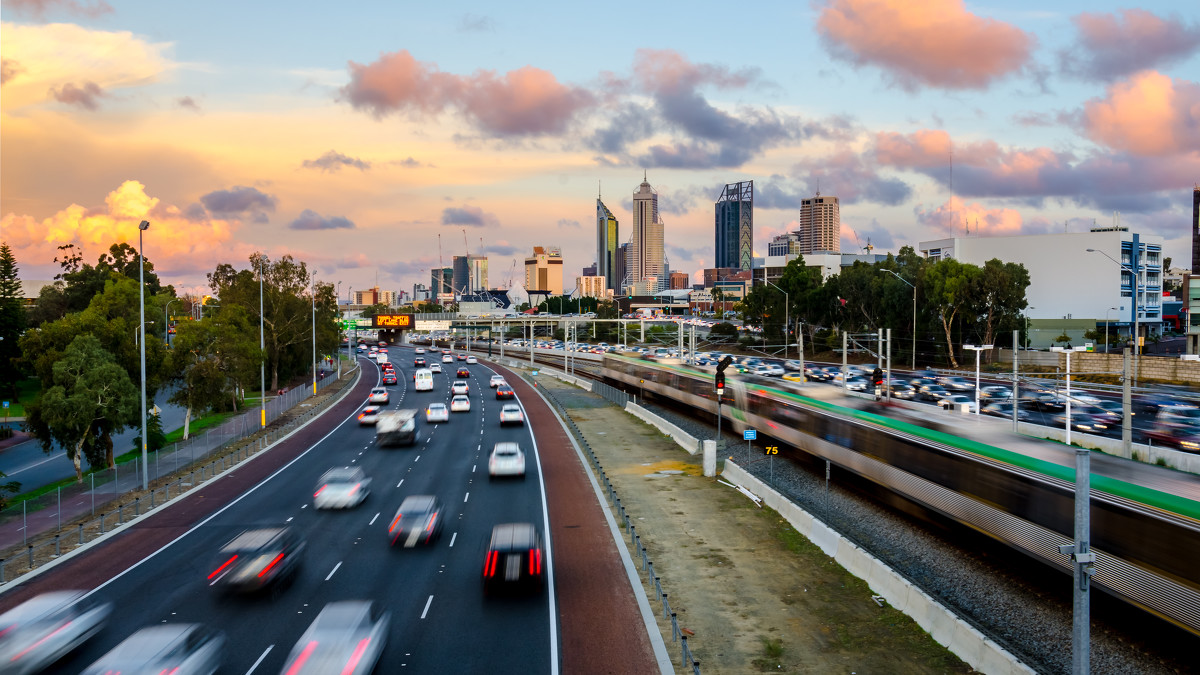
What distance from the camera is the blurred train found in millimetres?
16492

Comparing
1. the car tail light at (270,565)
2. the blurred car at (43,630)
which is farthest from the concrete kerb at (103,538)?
the car tail light at (270,565)

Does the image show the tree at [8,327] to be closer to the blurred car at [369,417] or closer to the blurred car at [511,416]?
the blurred car at [369,417]

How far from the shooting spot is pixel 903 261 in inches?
5069

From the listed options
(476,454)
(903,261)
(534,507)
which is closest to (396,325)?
(903,261)

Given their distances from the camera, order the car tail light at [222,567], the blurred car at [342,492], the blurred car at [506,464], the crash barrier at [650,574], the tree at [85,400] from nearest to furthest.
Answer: the crash barrier at [650,574], the car tail light at [222,567], the blurred car at [342,492], the tree at [85,400], the blurred car at [506,464]

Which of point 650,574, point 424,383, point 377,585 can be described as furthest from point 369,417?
point 650,574

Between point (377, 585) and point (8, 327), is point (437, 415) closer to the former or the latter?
point (377, 585)

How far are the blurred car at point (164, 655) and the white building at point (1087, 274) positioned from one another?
130 metres

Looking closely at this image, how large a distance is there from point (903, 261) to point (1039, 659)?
390 ft

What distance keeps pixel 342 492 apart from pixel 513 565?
42.3ft

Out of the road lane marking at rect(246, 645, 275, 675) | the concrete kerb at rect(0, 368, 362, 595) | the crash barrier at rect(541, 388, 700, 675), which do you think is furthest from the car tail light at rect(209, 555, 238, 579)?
the crash barrier at rect(541, 388, 700, 675)

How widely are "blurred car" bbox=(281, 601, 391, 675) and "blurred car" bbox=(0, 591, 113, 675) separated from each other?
4889 millimetres

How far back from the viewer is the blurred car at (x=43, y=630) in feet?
50.2

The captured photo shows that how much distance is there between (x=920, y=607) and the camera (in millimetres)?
19297
